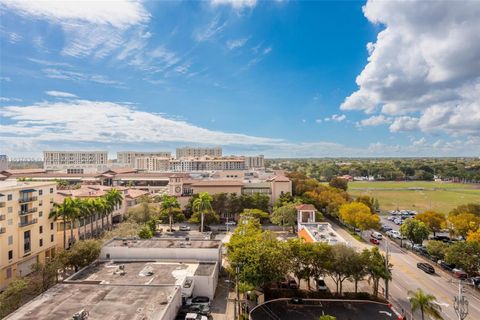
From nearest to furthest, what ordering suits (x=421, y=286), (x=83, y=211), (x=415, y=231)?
(x=421, y=286), (x=83, y=211), (x=415, y=231)

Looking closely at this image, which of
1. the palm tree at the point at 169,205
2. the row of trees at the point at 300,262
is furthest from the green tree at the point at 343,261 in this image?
the palm tree at the point at 169,205

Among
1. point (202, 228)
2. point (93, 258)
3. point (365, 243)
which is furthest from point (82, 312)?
point (365, 243)

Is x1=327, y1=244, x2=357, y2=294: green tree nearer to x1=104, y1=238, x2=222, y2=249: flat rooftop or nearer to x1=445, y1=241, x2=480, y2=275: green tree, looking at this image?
x1=104, y1=238, x2=222, y2=249: flat rooftop

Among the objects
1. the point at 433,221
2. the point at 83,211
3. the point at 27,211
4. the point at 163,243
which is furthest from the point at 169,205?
the point at 433,221

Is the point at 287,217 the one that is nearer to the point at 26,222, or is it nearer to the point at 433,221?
the point at 433,221

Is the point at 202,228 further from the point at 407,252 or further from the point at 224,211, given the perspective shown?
the point at 407,252
